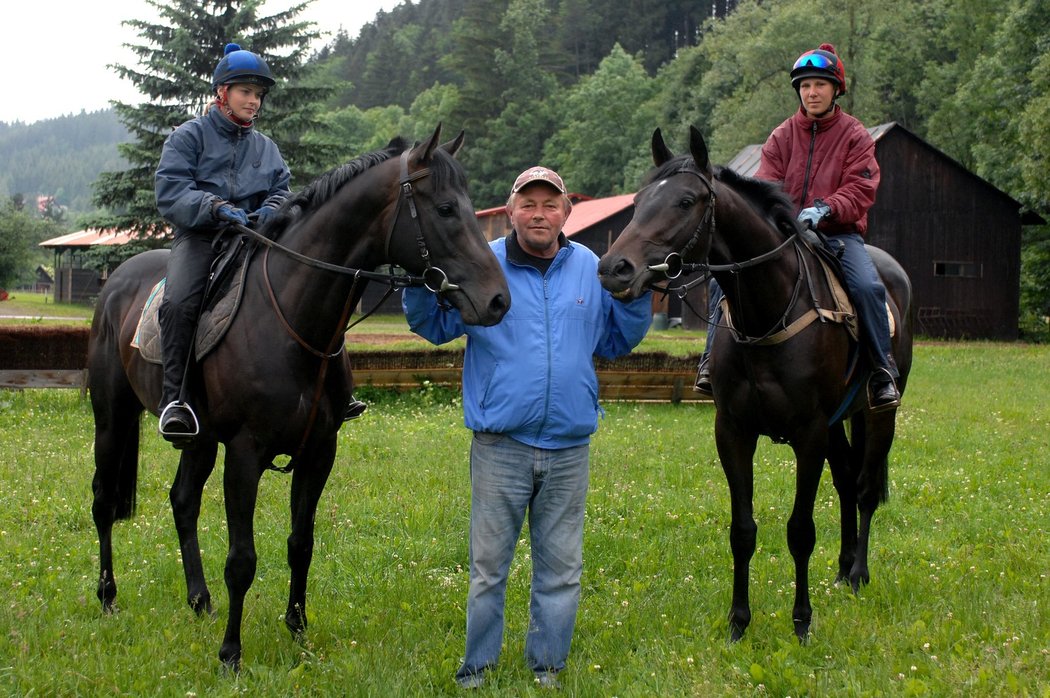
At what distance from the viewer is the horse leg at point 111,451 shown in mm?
6594

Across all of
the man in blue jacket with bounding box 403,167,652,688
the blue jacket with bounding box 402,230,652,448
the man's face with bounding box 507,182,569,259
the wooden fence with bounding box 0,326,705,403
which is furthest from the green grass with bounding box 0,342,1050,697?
the wooden fence with bounding box 0,326,705,403

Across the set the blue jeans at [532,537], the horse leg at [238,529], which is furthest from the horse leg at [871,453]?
the horse leg at [238,529]

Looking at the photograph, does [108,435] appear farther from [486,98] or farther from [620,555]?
[486,98]

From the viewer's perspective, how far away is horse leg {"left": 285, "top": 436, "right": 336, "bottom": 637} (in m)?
5.39

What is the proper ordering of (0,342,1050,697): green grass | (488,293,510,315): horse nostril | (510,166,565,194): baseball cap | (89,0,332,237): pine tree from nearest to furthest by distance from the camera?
(488,293,510,315): horse nostril → (510,166,565,194): baseball cap → (0,342,1050,697): green grass → (89,0,332,237): pine tree

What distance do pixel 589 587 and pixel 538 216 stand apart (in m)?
2.93

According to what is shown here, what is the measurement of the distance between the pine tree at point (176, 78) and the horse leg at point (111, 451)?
2636 cm

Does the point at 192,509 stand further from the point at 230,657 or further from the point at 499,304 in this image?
the point at 499,304

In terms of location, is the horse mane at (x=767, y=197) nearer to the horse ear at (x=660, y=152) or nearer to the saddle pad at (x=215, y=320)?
the horse ear at (x=660, y=152)

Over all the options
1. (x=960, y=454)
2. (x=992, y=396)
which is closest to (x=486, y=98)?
(x=992, y=396)

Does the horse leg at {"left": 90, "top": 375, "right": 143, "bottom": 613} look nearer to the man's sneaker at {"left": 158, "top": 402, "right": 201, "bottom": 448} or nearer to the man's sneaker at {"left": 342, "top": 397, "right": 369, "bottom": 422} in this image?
the man's sneaker at {"left": 158, "top": 402, "right": 201, "bottom": 448}

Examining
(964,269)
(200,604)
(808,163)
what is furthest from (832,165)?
(964,269)

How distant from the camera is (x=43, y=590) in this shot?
6.35m

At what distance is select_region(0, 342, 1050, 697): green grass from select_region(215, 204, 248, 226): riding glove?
2381mm
